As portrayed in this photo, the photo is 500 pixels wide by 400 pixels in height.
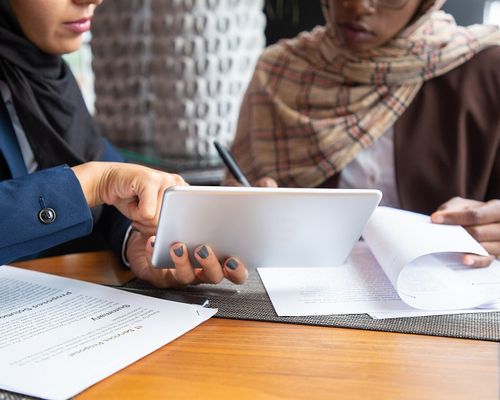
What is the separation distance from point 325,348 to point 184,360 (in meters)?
0.15

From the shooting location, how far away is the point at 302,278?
0.90 m

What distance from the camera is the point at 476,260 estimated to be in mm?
865

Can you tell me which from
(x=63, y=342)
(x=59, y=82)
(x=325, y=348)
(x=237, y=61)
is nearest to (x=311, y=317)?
(x=325, y=348)

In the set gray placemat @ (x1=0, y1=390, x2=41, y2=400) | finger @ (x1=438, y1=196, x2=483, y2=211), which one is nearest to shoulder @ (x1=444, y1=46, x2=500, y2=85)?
finger @ (x1=438, y1=196, x2=483, y2=211)

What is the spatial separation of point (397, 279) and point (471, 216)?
239 millimetres

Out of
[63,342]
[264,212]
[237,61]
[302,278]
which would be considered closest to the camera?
[63,342]

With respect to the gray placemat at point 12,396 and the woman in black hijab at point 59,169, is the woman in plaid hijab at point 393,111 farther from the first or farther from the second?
the gray placemat at point 12,396

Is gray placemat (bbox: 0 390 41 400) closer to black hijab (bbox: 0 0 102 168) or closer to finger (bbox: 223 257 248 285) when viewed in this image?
finger (bbox: 223 257 248 285)

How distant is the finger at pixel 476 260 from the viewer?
0.86 m

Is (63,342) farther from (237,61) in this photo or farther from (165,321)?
(237,61)

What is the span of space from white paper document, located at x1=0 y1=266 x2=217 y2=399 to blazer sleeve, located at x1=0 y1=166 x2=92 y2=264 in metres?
0.07

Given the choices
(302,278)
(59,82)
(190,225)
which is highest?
(59,82)

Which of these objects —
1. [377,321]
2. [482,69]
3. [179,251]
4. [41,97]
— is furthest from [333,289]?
[482,69]

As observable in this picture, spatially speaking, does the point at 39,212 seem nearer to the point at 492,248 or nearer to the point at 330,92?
the point at 492,248
